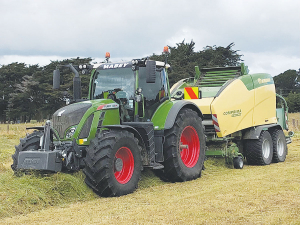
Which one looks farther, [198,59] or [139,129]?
[198,59]

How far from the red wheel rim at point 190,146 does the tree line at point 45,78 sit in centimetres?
2821

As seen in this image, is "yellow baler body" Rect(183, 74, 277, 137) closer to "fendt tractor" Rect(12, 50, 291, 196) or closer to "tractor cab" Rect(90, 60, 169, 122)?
"fendt tractor" Rect(12, 50, 291, 196)

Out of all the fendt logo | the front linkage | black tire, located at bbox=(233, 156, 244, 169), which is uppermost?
the fendt logo

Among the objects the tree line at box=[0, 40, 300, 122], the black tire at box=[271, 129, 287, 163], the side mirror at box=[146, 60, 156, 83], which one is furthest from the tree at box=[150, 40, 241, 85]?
the side mirror at box=[146, 60, 156, 83]

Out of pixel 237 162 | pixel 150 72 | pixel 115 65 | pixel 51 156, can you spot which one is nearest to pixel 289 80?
pixel 237 162

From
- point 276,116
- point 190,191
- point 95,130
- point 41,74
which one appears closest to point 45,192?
point 95,130

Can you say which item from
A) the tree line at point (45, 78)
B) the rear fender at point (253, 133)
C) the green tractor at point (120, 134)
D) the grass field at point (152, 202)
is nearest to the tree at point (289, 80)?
the tree line at point (45, 78)

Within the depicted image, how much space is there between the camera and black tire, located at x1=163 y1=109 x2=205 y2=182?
Answer: 8.17 meters

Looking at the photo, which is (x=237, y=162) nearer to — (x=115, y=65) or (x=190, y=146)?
(x=190, y=146)

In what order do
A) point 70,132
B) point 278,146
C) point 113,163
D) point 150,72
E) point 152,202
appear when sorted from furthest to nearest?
point 278,146
point 150,72
point 70,132
point 113,163
point 152,202

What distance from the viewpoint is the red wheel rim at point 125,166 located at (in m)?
7.07

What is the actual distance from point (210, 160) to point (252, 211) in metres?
5.08

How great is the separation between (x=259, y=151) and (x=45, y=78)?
120ft

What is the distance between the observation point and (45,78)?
44.7 meters
